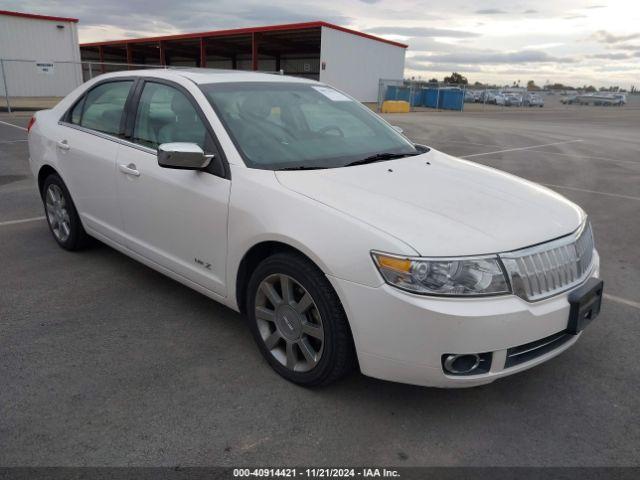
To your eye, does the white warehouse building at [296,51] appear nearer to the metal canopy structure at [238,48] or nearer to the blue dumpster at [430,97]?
the metal canopy structure at [238,48]

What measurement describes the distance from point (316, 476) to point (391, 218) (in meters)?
1.21

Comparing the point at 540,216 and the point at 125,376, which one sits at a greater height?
the point at 540,216

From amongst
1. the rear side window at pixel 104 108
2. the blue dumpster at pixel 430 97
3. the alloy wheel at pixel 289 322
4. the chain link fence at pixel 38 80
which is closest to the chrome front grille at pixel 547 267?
the alloy wheel at pixel 289 322

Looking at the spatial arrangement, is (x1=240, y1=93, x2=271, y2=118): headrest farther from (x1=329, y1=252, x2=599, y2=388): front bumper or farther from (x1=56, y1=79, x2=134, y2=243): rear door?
(x1=329, y1=252, x2=599, y2=388): front bumper

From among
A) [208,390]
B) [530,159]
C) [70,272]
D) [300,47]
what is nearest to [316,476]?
[208,390]

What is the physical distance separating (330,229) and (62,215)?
10.9 ft

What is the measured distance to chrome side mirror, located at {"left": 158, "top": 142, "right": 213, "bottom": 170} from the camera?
3053 millimetres

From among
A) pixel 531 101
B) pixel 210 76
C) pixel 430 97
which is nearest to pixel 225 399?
pixel 210 76

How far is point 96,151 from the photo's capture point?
414 cm

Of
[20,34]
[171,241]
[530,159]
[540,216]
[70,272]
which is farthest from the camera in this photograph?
[20,34]

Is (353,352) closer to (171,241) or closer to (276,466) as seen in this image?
(276,466)

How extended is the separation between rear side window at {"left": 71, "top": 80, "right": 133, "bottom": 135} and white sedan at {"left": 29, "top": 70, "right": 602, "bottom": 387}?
0.7 inches

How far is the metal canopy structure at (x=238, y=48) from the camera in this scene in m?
34.6

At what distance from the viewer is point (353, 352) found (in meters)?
2.68
